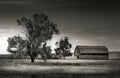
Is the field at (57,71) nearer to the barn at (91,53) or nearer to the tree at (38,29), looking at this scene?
the tree at (38,29)

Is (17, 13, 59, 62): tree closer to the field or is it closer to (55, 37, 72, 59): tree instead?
the field

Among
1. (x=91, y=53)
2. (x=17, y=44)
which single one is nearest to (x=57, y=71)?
(x=17, y=44)

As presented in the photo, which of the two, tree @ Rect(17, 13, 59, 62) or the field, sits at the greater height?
tree @ Rect(17, 13, 59, 62)

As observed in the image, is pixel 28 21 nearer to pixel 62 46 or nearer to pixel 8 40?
pixel 8 40

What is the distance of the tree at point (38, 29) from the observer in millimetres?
62281

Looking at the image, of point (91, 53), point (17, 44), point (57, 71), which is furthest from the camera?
→ point (91, 53)

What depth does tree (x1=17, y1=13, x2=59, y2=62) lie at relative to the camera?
204 feet

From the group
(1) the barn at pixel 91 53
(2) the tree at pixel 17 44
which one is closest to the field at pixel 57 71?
(2) the tree at pixel 17 44

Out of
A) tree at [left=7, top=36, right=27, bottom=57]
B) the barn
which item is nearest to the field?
tree at [left=7, top=36, right=27, bottom=57]

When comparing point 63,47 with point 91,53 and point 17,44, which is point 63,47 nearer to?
point 91,53

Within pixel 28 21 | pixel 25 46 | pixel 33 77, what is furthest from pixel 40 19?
pixel 33 77

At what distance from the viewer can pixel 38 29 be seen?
207ft

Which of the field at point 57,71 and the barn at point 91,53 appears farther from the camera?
the barn at point 91,53

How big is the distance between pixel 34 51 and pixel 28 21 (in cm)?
681
